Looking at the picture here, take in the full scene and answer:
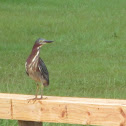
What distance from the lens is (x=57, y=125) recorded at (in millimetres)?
6320

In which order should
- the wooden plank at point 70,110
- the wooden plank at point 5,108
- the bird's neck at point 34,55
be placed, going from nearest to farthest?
the wooden plank at point 70,110, the wooden plank at point 5,108, the bird's neck at point 34,55

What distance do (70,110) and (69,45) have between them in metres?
12.8

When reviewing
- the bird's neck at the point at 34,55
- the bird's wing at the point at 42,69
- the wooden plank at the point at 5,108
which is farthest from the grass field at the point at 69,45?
the wooden plank at the point at 5,108

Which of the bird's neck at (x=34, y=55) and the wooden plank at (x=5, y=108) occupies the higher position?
the bird's neck at (x=34, y=55)

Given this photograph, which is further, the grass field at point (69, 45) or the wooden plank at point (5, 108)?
the grass field at point (69, 45)

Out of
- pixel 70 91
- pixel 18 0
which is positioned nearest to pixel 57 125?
pixel 70 91

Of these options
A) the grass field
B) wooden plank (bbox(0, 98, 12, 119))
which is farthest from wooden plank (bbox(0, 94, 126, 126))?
the grass field

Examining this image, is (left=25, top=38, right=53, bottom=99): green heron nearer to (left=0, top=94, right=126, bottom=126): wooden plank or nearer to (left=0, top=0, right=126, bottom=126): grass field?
(left=0, top=94, right=126, bottom=126): wooden plank

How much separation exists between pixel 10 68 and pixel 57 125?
661 cm

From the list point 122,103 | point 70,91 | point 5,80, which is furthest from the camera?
point 5,80

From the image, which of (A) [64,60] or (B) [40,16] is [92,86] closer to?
(A) [64,60]

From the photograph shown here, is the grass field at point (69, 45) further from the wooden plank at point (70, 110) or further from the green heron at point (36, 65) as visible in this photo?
the wooden plank at point (70, 110)

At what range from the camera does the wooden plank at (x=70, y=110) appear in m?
4.00

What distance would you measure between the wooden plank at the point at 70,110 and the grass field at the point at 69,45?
5.81 feet
